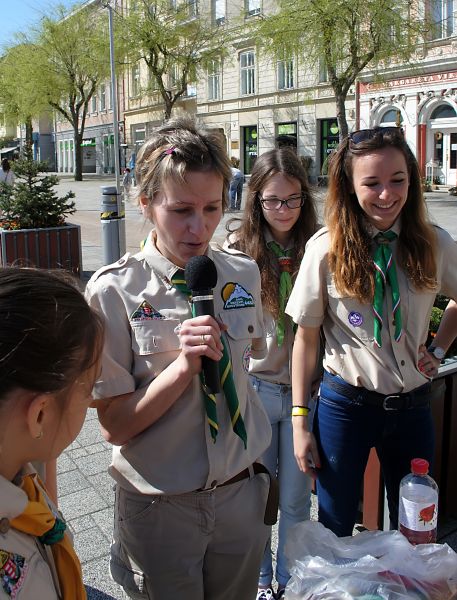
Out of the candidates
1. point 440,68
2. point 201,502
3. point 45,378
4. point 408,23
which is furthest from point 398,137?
point 440,68

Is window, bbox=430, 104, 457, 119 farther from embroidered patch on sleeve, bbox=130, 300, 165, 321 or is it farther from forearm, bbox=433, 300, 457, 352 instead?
embroidered patch on sleeve, bbox=130, 300, 165, 321

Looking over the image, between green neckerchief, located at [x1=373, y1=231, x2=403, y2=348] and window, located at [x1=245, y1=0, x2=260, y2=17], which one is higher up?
window, located at [x1=245, y1=0, x2=260, y2=17]

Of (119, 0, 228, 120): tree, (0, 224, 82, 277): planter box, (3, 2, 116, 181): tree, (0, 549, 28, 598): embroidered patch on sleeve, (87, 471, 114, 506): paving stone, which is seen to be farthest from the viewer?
(3, 2, 116, 181): tree

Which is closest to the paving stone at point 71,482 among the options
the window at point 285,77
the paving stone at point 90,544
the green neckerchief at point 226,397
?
the paving stone at point 90,544

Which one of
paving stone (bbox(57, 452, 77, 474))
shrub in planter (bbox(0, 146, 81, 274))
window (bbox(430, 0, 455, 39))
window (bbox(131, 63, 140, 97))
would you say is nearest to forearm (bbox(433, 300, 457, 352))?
paving stone (bbox(57, 452, 77, 474))

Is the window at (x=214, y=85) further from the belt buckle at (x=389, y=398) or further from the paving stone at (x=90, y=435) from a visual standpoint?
the belt buckle at (x=389, y=398)

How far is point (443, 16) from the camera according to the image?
25.8 metres

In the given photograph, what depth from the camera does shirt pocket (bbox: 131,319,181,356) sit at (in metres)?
1.70

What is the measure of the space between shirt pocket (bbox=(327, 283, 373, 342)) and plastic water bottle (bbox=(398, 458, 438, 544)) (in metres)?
0.50

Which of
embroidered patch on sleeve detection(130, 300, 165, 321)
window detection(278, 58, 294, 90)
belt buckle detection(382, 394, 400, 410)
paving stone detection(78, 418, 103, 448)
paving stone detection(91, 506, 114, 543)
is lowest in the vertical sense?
paving stone detection(91, 506, 114, 543)

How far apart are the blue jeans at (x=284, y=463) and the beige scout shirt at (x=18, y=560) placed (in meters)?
1.65

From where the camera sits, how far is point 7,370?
115 centimetres

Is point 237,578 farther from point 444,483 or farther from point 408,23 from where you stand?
point 408,23

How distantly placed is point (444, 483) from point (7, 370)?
2924 millimetres
